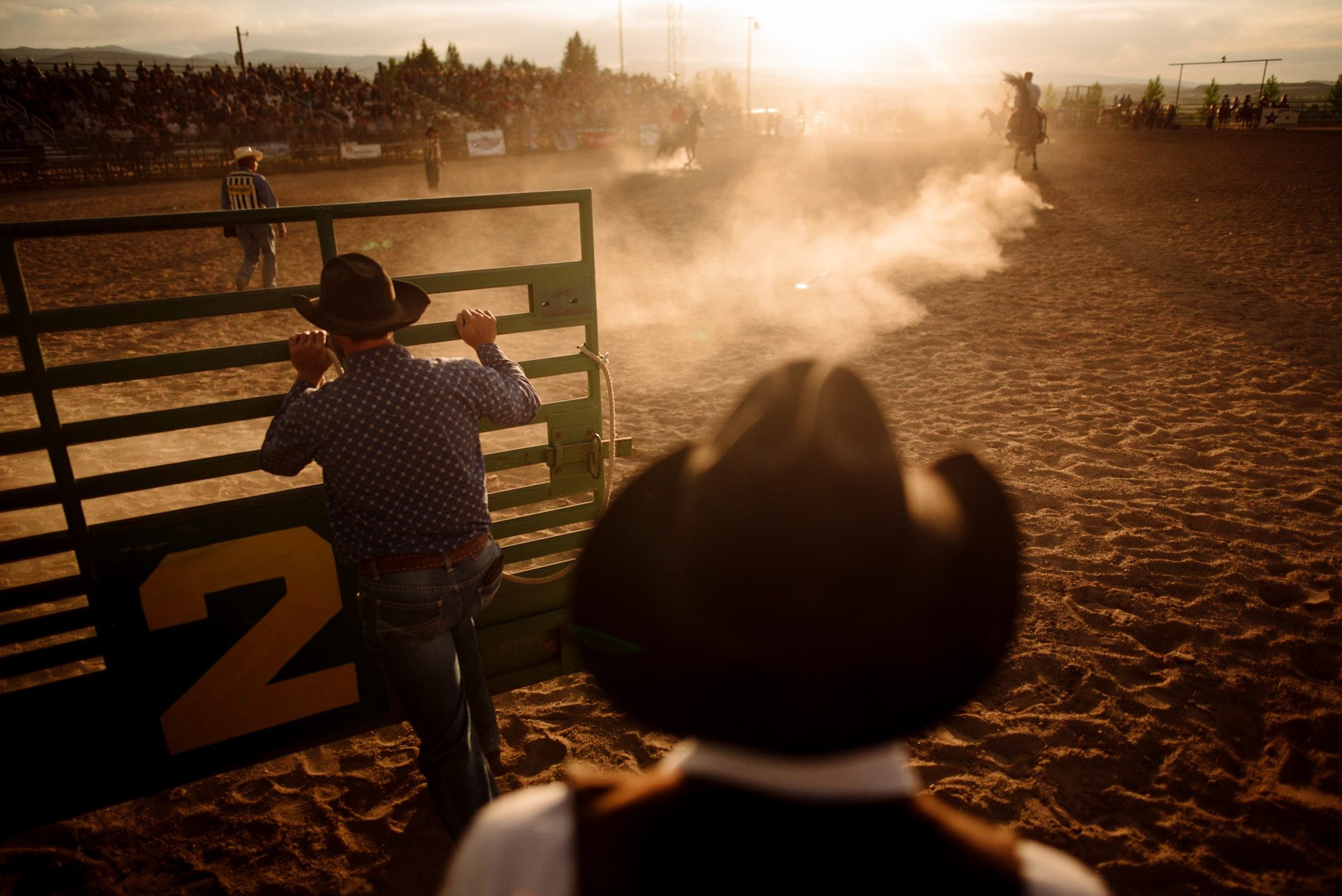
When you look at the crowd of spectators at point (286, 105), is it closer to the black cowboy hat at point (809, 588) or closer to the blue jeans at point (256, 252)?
the blue jeans at point (256, 252)

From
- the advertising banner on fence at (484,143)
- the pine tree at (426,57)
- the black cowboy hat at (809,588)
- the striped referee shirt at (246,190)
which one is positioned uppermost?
the pine tree at (426,57)

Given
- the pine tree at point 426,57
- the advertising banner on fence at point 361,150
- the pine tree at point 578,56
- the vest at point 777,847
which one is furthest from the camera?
the pine tree at point 578,56

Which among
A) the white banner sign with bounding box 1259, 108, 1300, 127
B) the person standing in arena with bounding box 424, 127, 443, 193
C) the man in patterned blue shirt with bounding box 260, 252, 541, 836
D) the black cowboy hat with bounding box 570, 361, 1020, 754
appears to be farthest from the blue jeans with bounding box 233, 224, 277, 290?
the white banner sign with bounding box 1259, 108, 1300, 127

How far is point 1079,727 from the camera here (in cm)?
358

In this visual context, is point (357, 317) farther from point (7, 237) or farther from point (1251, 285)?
point (1251, 285)

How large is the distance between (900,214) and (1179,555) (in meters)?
14.2

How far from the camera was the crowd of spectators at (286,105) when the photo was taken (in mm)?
23656

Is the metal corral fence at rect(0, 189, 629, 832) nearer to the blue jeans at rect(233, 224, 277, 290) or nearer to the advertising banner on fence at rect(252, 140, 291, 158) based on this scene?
the blue jeans at rect(233, 224, 277, 290)

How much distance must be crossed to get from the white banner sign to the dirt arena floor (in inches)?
905

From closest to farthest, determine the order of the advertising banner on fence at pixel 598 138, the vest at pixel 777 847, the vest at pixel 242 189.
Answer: the vest at pixel 777 847
the vest at pixel 242 189
the advertising banner on fence at pixel 598 138

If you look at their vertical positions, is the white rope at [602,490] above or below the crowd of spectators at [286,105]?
below

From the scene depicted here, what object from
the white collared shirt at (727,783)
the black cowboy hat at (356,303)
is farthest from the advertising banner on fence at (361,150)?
the white collared shirt at (727,783)

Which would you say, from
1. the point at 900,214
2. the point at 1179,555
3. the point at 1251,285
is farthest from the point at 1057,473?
the point at 900,214

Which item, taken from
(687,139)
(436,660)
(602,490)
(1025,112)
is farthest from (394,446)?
(687,139)
